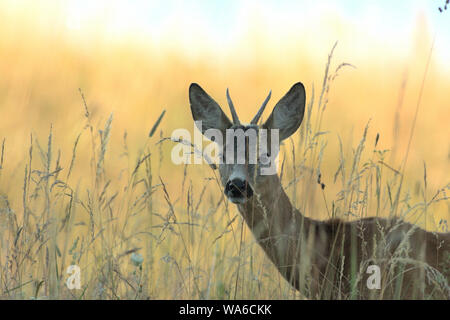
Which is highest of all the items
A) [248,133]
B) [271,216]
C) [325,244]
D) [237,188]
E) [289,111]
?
[289,111]

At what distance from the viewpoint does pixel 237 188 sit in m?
3.94

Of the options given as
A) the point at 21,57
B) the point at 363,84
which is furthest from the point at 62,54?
the point at 363,84

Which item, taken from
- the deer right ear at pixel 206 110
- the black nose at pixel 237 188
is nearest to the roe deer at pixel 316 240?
the black nose at pixel 237 188

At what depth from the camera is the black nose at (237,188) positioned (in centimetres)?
395

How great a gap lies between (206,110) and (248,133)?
530 millimetres

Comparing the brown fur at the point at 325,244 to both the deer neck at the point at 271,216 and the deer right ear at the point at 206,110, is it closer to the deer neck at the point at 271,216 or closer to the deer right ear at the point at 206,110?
the deer neck at the point at 271,216

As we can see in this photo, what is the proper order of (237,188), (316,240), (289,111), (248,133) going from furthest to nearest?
(289,111)
(248,133)
(316,240)
(237,188)

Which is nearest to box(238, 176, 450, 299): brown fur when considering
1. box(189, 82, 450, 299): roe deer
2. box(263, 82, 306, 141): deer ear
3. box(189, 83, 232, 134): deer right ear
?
box(189, 82, 450, 299): roe deer

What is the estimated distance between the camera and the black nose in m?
3.95

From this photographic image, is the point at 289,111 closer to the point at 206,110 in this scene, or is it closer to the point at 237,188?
the point at 206,110

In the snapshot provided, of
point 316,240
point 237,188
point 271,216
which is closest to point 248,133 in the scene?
point 271,216

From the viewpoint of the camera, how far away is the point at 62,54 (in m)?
11.1

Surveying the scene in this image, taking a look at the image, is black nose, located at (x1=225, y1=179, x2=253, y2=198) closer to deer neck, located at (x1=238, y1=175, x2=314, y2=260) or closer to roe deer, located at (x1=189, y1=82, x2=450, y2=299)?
roe deer, located at (x1=189, y1=82, x2=450, y2=299)
